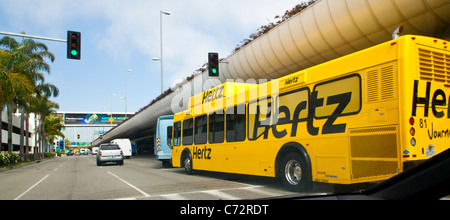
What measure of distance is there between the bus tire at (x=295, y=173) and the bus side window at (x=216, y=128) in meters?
3.72

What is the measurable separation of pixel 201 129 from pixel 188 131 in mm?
1460

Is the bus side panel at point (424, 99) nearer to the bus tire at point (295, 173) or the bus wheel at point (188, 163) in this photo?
the bus tire at point (295, 173)

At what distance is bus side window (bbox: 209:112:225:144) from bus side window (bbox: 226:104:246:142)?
45cm

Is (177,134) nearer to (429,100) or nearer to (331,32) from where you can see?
(331,32)

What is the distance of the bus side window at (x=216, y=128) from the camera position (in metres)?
12.4

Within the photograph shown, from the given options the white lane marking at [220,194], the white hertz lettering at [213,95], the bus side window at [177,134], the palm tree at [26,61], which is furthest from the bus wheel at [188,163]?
the palm tree at [26,61]

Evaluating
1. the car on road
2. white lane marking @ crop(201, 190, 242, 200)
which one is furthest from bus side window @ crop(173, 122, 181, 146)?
the car on road

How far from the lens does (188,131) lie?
50.2 feet

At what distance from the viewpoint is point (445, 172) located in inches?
76.7

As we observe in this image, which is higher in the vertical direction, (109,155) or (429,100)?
(429,100)

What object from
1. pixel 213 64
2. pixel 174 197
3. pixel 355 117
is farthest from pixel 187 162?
pixel 355 117

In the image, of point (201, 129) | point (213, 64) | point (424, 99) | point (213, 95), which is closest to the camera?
point (424, 99)

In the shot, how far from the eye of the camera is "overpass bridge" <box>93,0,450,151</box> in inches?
416

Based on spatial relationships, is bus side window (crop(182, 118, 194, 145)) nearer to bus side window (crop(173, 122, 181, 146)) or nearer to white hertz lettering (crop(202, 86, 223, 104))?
bus side window (crop(173, 122, 181, 146))
